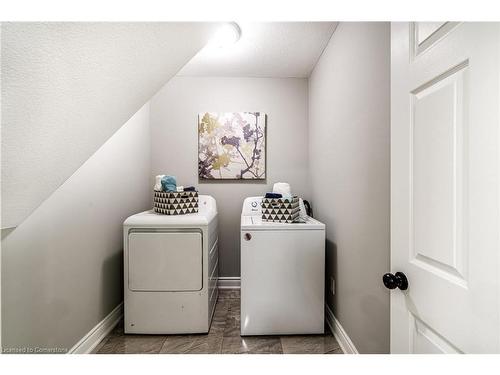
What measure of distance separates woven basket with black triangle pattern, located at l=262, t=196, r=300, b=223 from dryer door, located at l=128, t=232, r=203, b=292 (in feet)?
2.36

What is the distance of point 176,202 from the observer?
7.32ft

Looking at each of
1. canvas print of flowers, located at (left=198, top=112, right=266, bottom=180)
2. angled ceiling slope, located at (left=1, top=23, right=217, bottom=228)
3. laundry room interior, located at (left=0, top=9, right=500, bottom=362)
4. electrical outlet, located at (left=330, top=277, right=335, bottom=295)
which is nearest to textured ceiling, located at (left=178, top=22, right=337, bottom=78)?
laundry room interior, located at (left=0, top=9, right=500, bottom=362)

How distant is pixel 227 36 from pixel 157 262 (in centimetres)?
183

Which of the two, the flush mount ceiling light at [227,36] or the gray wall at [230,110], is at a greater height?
the flush mount ceiling light at [227,36]

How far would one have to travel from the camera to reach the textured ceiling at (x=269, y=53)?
79.7 inches

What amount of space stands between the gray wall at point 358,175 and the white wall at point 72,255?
150 cm

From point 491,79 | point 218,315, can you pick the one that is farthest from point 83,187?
point 491,79

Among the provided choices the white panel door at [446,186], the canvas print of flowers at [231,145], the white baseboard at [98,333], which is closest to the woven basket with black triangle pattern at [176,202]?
the canvas print of flowers at [231,145]

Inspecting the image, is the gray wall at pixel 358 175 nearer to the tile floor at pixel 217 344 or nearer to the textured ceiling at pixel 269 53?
the textured ceiling at pixel 269 53

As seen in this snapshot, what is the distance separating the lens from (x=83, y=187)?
1761mm

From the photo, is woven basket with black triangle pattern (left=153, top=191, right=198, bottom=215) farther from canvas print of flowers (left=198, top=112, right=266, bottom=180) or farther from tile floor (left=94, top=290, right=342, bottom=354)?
tile floor (left=94, top=290, right=342, bottom=354)

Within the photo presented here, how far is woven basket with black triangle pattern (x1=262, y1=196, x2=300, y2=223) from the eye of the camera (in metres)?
2.12

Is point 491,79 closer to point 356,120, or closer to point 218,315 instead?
point 356,120
